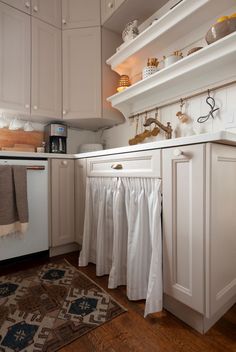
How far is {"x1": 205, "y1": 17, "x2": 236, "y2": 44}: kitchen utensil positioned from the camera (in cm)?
112

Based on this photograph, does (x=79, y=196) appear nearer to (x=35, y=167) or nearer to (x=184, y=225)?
(x=35, y=167)

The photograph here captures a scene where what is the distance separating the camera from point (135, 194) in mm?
1180

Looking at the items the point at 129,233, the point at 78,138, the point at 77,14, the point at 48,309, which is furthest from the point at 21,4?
the point at 48,309

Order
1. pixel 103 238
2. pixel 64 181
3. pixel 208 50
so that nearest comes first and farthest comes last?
pixel 208 50, pixel 103 238, pixel 64 181

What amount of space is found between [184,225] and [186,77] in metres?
1.02

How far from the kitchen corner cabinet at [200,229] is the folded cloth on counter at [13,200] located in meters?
1.05

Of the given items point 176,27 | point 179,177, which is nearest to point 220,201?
point 179,177

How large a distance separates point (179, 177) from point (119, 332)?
2.46 feet

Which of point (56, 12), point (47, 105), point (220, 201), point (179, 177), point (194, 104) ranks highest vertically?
point (56, 12)

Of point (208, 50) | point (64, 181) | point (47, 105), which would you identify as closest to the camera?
point (208, 50)

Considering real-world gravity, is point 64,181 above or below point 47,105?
below

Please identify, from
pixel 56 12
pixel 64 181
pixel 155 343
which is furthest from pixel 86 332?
pixel 56 12

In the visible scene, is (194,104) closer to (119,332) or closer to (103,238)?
(103,238)

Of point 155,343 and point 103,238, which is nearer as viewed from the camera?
point 155,343
